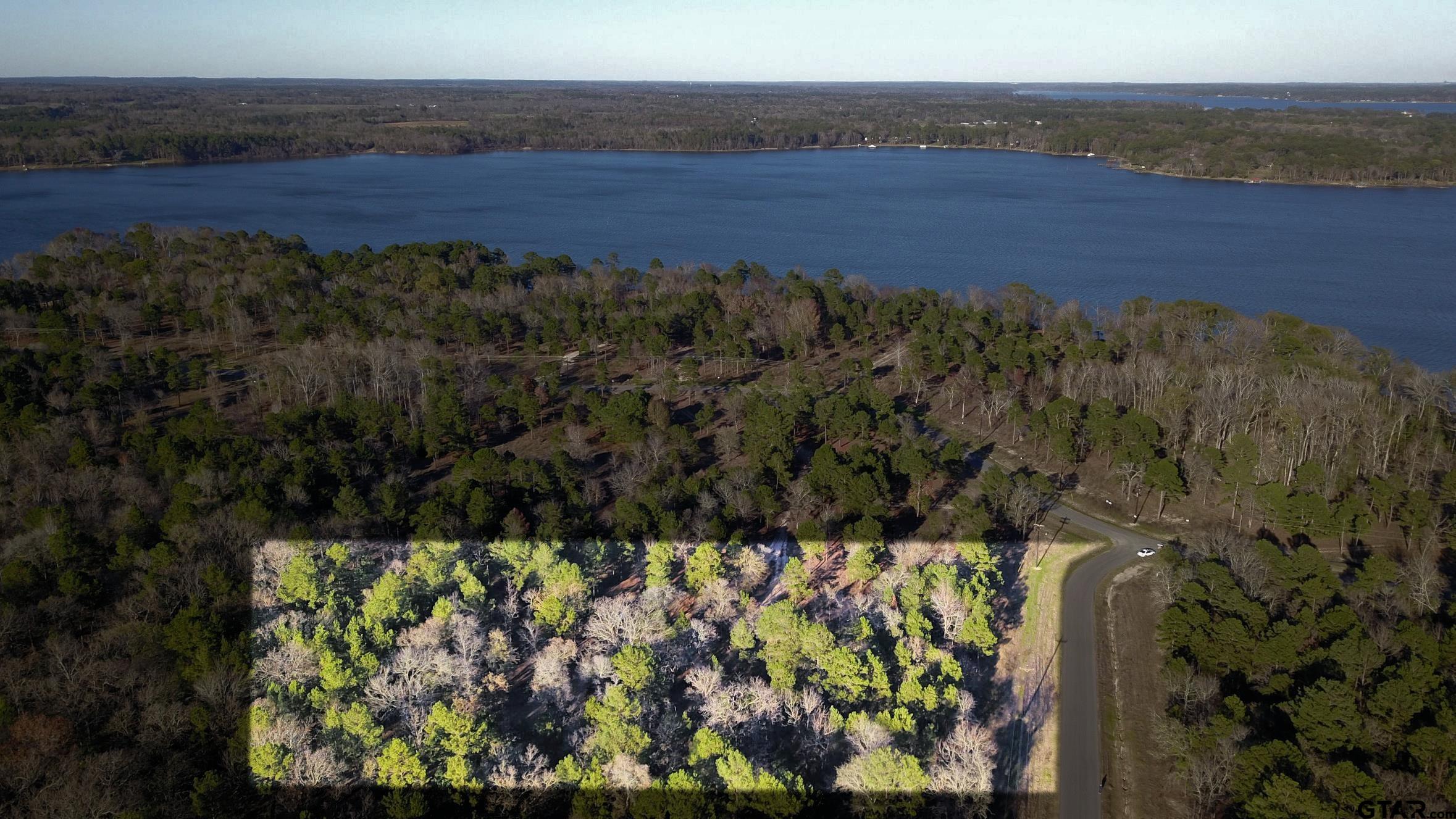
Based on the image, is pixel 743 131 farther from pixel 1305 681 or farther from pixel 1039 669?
pixel 1305 681

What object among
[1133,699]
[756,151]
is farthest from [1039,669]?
[756,151]

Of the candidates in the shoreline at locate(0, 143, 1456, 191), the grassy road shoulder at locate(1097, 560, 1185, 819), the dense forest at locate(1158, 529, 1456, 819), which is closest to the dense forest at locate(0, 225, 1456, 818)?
the dense forest at locate(1158, 529, 1456, 819)

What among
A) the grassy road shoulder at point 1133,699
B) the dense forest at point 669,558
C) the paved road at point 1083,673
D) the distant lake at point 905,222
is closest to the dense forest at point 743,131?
the distant lake at point 905,222

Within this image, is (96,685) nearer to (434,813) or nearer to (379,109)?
(434,813)

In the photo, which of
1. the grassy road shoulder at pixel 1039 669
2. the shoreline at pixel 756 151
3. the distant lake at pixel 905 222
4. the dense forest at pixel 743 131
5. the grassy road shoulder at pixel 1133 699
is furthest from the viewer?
the dense forest at pixel 743 131

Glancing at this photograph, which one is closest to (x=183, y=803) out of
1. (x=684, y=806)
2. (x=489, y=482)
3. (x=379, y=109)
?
(x=684, y=806)

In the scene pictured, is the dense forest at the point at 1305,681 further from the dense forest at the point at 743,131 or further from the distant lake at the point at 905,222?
the dense forest at the point at 743,131

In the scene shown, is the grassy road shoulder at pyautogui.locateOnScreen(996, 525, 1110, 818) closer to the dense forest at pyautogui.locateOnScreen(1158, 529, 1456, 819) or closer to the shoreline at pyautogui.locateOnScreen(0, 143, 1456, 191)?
the dense forest at pyautogui.locateOnScreen(1158, 529, 1456, 819)
